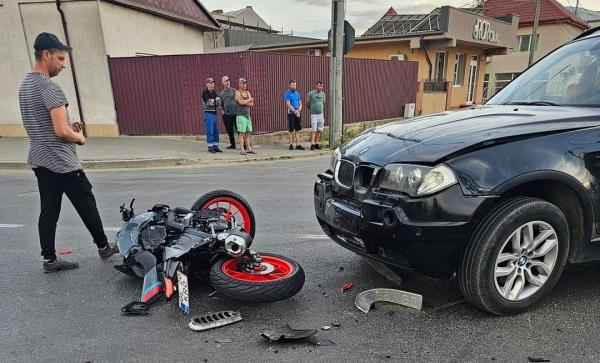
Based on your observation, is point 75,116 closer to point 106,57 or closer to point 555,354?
point 106,57

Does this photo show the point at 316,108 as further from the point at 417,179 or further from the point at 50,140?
the point at 417,179

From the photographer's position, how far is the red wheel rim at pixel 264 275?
10.1 ft

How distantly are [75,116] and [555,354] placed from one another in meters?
14.2

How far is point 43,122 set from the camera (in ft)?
12.3

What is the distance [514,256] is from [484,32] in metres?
23.8

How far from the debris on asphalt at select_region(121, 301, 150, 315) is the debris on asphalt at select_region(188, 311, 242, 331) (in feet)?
1.34

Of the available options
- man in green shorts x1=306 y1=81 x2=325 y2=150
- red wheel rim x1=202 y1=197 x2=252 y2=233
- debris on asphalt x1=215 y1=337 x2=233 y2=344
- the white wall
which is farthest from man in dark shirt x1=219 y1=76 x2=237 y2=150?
debris on asphalt x1=215 y1=337 x2=233 y2=344

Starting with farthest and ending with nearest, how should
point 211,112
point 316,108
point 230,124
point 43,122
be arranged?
point 316,108, point 230,124, point 211,112, point 43,122

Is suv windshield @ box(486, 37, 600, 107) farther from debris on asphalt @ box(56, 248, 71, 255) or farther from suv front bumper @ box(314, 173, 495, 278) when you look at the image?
debris on asphalt @ box(56, 248, 71, 255)

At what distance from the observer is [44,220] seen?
388 centimetres

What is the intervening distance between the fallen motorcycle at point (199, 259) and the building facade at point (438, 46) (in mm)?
19129

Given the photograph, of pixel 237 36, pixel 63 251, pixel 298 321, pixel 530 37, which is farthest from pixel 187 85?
pixel 530 37

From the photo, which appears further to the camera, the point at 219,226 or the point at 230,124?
the point at 230,124

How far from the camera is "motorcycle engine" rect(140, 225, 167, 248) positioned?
3.46 meters
